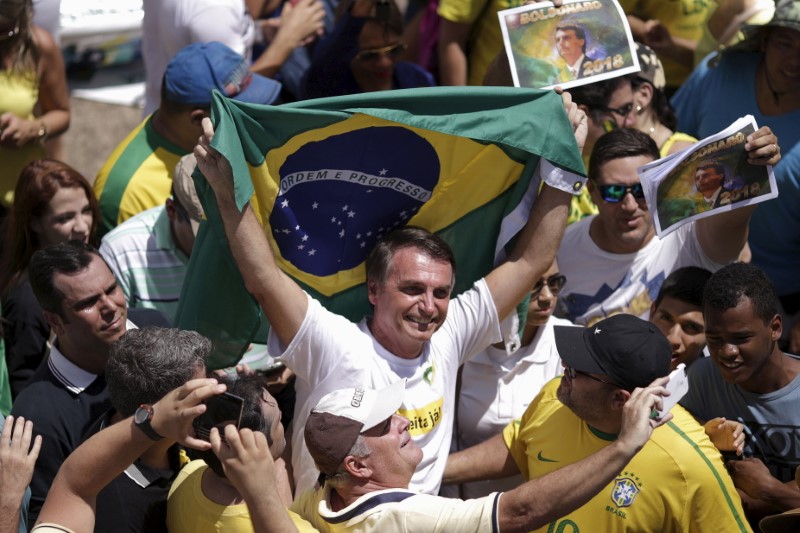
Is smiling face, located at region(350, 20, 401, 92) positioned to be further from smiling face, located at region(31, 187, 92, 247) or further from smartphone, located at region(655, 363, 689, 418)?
smartphone, located at region(655, 363, 689, 418)

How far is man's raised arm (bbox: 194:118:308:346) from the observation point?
393 centimetres

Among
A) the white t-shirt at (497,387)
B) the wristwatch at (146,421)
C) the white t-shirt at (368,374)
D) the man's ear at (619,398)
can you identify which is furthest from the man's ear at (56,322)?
the man's ear at (619,398)

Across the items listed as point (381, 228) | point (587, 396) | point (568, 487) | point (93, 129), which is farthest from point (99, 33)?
point (568, 487)

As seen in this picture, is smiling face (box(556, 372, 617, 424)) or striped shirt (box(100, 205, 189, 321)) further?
striped shirt (box(100, 205, 189, 321))

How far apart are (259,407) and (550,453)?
1075 mm

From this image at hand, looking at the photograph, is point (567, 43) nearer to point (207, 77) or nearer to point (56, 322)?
point (207, 77)

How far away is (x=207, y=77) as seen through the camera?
536 centimetres

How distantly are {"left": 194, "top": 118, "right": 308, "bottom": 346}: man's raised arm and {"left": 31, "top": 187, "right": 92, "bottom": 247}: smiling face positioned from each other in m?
1.32

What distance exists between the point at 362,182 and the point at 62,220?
1.49m

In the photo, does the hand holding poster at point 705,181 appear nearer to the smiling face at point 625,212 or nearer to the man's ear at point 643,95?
the smiling face at point 625,212

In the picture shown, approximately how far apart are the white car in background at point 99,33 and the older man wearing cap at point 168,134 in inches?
138

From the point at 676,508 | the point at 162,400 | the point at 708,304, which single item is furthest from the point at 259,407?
the point at 708,304

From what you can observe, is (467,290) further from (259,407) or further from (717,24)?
(717,24)

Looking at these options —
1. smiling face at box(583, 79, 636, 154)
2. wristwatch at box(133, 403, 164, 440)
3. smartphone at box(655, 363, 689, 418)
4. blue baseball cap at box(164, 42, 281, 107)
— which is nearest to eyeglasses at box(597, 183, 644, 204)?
smiling face at box(583, 79, 636, 154)
